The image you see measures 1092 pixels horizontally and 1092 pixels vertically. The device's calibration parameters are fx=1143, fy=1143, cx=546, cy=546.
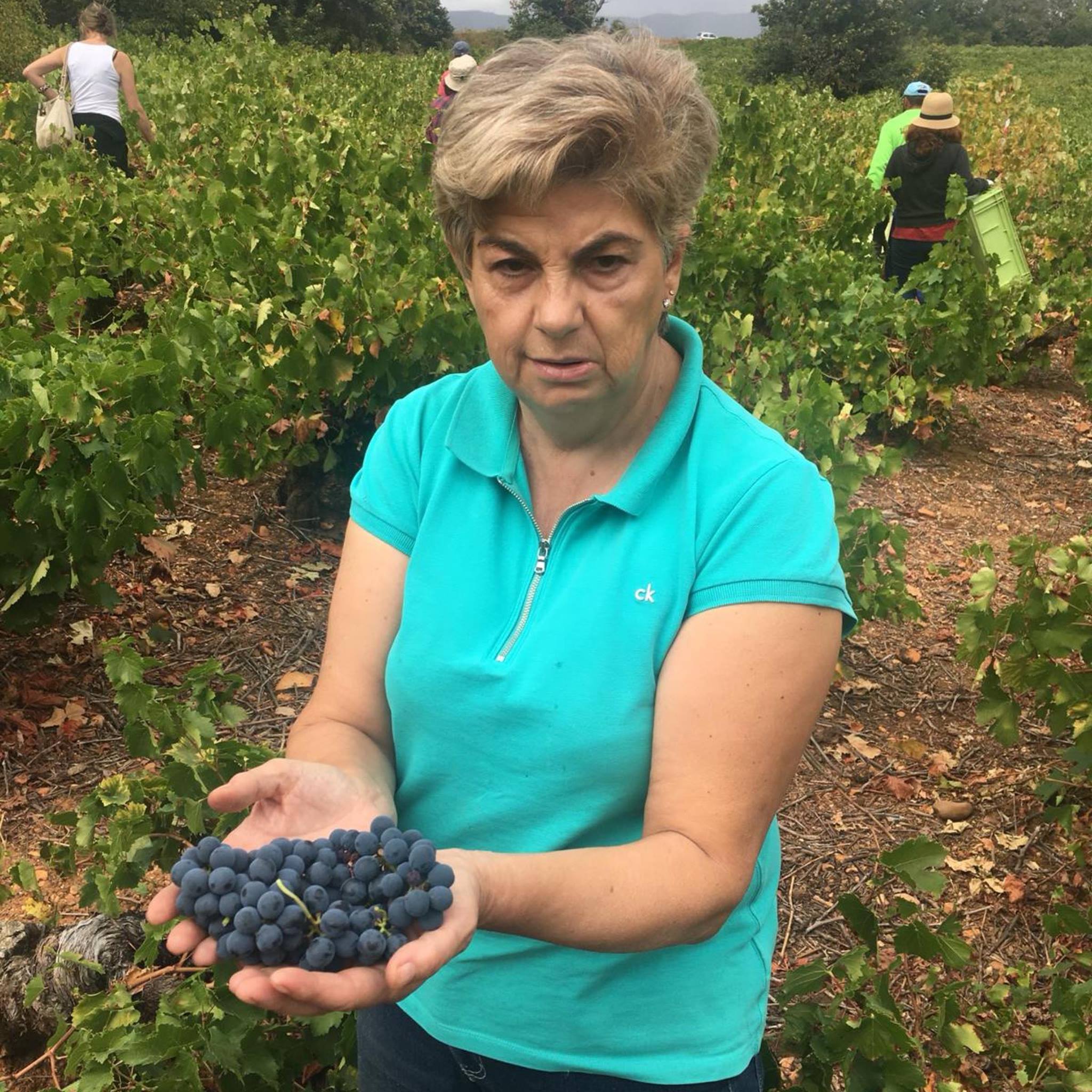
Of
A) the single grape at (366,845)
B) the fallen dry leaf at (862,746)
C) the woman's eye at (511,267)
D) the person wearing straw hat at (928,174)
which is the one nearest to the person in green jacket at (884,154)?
the person wearing straw hat at (928,174)

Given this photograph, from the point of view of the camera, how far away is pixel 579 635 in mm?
1335

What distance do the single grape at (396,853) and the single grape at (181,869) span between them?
0.22 m

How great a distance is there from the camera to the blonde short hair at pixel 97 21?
816 cm

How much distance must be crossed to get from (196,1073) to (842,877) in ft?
6.51

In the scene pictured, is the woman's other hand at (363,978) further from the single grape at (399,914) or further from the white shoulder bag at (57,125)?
the white shoulder bag at (57,125)

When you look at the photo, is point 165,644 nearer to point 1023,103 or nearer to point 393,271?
point 393,271

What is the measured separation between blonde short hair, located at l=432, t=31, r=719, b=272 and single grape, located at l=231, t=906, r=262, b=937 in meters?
0.83

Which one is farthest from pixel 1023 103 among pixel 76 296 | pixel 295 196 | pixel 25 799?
pixel 25 799

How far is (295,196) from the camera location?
530cm

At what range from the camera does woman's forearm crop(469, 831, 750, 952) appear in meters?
1.22

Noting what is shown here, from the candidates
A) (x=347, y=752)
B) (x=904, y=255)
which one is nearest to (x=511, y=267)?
(x=347, y=752)

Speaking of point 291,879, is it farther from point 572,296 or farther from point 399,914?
point 572,296

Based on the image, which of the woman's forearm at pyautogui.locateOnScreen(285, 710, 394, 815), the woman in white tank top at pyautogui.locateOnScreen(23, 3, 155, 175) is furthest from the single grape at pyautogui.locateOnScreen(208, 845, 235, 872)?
the woman in white tank top at pyautogui.locateOnScreen(23, 3, 155, 175)

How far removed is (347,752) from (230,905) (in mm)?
326
